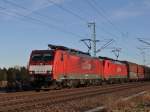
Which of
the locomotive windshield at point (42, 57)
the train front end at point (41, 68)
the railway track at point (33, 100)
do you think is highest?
the locomotive windshield at point (42, 57)

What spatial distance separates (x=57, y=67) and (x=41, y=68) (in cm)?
144

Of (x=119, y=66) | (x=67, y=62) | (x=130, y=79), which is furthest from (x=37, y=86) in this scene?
(x=130, y=79)

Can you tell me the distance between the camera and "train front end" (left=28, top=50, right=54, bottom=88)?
109 ft

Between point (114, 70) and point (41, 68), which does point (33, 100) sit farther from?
point (114, 70)

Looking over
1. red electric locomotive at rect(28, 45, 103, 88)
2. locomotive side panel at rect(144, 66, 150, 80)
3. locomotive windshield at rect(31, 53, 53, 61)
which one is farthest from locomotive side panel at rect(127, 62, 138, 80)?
locomotive windshield at rect(31, 53, 53, 61)

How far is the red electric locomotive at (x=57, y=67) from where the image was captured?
1309 inches

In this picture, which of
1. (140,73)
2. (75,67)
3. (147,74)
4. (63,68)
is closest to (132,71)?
(140,73)

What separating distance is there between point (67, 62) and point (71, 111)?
20393 millimetres

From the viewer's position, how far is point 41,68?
110 feet

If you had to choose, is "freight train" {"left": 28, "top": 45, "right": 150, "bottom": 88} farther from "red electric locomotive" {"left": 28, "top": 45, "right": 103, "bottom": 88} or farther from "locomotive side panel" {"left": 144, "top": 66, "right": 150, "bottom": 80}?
"locomotive side panel" {"left": 144, "top": 66, "right": 150, "bottom": 80}

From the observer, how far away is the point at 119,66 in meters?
65.4

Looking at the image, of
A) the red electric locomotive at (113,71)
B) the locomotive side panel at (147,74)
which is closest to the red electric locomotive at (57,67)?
the red electric locomotive at (113,71)

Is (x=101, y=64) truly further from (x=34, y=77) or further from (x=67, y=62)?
(x=34, y=77)

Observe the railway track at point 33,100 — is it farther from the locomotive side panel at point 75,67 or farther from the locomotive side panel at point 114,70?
the locomotive side panel at point 114,70
